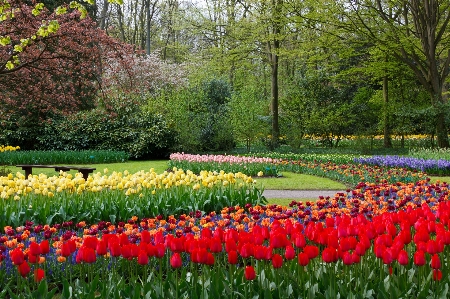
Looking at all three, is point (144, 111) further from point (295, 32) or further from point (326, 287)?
point (326, 287)

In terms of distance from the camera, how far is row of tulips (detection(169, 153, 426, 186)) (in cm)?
1113

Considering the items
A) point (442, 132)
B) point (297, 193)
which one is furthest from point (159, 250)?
point (442, 132)

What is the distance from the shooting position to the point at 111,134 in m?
21.8

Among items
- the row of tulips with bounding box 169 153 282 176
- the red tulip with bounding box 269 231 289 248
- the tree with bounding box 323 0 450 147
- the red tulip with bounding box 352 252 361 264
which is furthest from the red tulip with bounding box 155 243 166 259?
the tree with bounding box 323 0 450 147

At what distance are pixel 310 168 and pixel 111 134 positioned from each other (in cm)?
1098

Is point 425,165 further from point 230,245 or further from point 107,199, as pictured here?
point 230,245

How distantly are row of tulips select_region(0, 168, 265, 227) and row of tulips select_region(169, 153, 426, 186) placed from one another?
4.09m

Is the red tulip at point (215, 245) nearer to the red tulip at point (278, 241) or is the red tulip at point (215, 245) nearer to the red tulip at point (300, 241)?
the red tulip at point (278, 241)

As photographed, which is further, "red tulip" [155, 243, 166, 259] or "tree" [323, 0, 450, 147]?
"tree" [323, 0, 450, 147]

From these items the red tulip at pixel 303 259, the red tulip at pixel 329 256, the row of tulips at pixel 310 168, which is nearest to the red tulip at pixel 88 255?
the red tulip at pixel 303 259

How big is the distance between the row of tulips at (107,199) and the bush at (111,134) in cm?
A: 1341

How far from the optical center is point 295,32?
73.5ft

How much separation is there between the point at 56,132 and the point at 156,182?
16805 mm

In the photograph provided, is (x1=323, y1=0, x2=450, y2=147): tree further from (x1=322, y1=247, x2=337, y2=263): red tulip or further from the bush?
(x1=322, y1=247, x2=337, y2=263): red tulip
